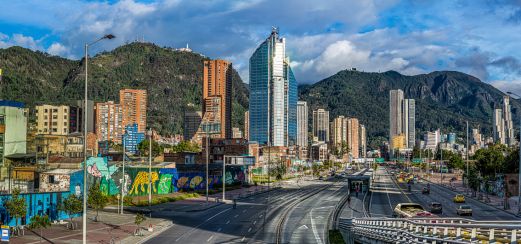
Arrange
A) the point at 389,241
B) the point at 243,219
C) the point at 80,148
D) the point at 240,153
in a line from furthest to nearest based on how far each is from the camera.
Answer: the point at 240,153, the point at 80,148, the point at 243,219, the point at 389,241

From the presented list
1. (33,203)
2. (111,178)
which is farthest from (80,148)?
(33,203)

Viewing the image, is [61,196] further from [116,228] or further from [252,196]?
[252,196]

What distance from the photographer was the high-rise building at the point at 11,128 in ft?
286

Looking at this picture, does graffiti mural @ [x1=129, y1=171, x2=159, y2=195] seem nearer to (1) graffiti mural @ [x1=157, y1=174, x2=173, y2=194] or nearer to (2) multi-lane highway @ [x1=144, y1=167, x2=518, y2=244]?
(1) graffiti mural @ [x1=157, y1=174, x2=173, y2=194]

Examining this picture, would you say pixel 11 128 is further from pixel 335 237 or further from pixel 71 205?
pixel 335 237

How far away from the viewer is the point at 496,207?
8775 cm

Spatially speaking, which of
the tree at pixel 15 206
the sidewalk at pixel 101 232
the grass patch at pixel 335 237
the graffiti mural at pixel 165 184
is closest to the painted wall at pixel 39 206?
the tree at pixel 15 206

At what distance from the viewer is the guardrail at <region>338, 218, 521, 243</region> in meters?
17.0

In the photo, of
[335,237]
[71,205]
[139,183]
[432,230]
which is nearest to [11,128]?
[139,183]

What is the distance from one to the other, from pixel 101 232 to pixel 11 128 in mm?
45225

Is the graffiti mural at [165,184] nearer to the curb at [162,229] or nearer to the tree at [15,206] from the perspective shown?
the curb at [162,229]

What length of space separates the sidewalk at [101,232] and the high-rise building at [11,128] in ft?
93.4

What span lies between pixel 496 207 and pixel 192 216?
45.1 m

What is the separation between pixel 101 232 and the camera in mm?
52062
